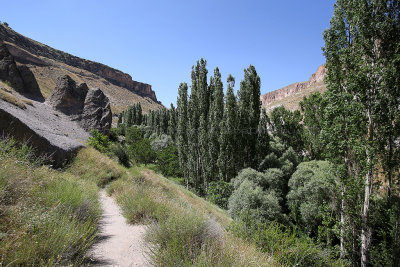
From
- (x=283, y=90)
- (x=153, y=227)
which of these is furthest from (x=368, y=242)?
(x=283, y=90)

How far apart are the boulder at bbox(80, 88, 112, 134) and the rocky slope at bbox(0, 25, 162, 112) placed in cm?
3314

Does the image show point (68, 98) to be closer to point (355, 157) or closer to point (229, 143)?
point (229, 143)

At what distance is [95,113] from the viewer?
57.0ft

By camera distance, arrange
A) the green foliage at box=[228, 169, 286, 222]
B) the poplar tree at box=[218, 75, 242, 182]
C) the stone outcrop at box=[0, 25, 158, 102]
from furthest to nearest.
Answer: the stone outcrop at box=[0, 25, 158, 102] → the poplar tree at box=[218, 75, 242, 182] → the green foliage at box=[228, 169, 286, 222]

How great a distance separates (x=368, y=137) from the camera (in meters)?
7.18

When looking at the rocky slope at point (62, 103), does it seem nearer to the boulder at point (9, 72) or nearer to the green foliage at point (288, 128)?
the boulder at point (9, 72)

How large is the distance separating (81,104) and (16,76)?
468cm

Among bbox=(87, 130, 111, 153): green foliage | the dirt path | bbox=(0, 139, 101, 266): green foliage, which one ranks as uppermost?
bbox=(87, 130, 111, 153): green foliage

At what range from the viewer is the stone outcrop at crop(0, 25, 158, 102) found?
3145 inches

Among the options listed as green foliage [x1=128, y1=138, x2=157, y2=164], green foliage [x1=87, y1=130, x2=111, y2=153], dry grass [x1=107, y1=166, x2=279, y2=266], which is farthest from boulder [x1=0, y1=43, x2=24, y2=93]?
dry grass [x1=107, y1=166, x2=279, y2=266]

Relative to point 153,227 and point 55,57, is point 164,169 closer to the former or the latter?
point 153,227

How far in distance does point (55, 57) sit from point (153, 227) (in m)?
141

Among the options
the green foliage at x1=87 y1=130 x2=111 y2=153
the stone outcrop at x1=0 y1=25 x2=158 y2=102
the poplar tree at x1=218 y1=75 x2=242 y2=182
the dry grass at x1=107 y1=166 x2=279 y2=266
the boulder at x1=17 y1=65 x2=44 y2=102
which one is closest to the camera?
the dry grass at x1=107 y1=166 x2=279 y2=266

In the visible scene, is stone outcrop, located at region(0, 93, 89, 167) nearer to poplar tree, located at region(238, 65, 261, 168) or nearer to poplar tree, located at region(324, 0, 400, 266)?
poplar tree, located at region(324, 0, 400, 266)
